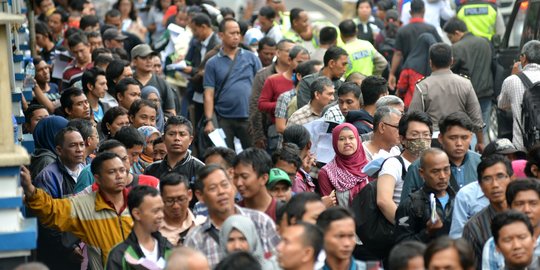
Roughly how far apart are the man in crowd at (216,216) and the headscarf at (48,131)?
11.2 feet

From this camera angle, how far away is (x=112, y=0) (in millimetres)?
28875

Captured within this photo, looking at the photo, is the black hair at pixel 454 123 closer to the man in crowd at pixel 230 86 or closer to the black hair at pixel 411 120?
the black hair at pixel 411 120

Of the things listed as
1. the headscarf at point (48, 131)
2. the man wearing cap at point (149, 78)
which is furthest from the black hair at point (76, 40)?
the headscarf at point (48, 131)

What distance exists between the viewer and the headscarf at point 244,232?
361 inches

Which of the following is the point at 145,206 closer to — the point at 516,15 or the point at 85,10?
the point at 516,15

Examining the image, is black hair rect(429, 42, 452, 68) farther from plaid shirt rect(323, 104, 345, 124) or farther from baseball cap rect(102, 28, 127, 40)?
baseball cap rect(102, 28, 127, 40)

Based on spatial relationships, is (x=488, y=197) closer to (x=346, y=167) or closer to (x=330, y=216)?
(x=330, y=216)

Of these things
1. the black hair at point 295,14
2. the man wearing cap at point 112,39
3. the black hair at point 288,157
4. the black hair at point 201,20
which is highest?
A: the black hair at point 295,14

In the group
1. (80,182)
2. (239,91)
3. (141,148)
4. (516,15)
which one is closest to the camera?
(80,182)

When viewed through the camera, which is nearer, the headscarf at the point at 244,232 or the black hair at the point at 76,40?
the headscarf at the point at 244,232

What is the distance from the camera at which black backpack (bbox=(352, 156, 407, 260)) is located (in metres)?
11.1

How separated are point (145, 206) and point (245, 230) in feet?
3.14

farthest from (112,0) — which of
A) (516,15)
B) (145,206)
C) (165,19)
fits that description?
(145,206)

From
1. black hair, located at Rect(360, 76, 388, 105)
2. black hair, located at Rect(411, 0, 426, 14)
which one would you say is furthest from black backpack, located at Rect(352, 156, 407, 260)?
black hair, located at Rect(411, 0, 426, 14)
